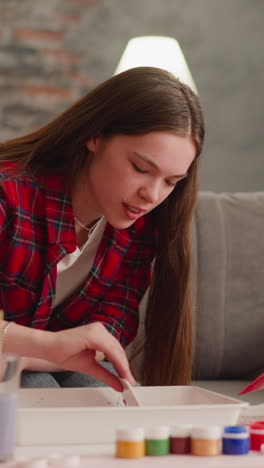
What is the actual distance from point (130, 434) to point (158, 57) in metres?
2.01

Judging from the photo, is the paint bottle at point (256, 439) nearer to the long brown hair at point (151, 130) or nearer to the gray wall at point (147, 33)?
the long brown hair at point (151, 130)

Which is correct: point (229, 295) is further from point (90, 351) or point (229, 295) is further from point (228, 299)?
point (90, 351)

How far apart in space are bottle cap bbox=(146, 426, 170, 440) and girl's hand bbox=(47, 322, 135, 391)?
29 cm

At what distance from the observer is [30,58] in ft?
9.27

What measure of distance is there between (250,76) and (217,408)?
2.29 metres

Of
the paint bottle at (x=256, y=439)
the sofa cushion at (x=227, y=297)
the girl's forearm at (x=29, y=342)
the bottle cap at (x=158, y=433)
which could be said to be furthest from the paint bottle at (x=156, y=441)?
the sofa cushion at (x=227, y=297)

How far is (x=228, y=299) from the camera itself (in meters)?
1.92

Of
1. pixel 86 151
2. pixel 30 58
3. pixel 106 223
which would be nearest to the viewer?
pixel 86 151

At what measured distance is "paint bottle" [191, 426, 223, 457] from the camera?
0.74m

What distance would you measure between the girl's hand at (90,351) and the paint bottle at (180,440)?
29 cm

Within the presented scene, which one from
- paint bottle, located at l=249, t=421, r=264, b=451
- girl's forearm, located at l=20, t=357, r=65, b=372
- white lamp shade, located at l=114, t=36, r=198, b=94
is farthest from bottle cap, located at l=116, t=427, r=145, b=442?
white lamp shade, located at l=114, t=36, r=198, b=94

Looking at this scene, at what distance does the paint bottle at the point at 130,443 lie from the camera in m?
0.73

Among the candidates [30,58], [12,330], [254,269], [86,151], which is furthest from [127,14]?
[12,330]

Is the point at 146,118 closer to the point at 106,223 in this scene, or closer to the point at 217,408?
the point at 106,223
